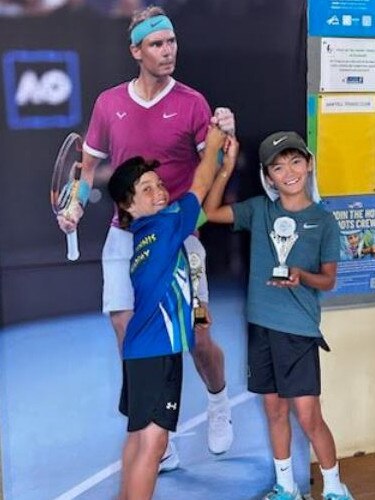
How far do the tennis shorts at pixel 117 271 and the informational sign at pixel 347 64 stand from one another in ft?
2.94

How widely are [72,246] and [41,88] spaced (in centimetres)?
46

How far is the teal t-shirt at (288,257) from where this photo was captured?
7.30 feet

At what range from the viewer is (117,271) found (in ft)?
7.09

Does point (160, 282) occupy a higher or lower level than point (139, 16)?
lower

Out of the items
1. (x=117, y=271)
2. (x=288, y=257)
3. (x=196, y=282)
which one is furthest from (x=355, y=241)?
(x=117, y=271)

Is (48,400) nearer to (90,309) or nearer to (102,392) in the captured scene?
(102,392)

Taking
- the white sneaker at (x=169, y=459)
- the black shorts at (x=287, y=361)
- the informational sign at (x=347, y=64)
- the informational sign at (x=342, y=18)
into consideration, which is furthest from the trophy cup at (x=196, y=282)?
the informational sign at (x=342, y=18)

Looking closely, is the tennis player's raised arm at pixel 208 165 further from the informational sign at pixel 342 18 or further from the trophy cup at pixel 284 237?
the informational sign at pixel 342 18

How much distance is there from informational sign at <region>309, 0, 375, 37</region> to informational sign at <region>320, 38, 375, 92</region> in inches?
1.1

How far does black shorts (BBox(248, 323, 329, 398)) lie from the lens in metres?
2.27

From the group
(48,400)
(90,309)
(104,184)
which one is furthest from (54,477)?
(104,184)

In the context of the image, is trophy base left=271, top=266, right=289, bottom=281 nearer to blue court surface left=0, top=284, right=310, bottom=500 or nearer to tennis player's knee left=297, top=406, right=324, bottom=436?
blue court surface left=0, top=284, right=310, bottom=500

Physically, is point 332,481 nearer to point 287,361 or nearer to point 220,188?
point 287,361

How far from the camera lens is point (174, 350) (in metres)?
2.06
